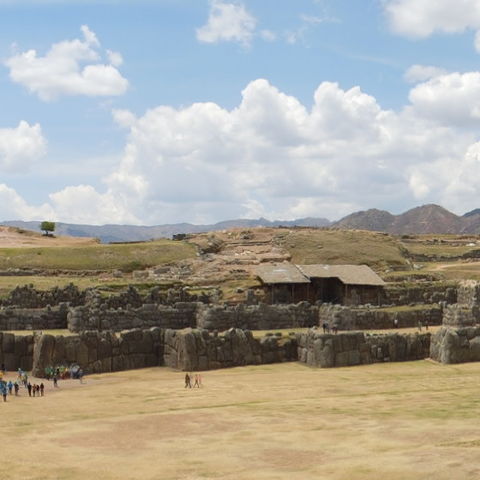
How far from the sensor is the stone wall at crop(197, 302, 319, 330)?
47562 mm

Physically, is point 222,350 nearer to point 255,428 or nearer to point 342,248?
point 255,428

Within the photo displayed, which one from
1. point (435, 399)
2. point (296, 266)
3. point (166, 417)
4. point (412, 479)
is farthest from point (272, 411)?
point (296, 266)

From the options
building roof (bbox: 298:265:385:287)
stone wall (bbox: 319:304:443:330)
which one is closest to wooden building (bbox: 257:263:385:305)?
building roof (bbox: 298:265:385:287)

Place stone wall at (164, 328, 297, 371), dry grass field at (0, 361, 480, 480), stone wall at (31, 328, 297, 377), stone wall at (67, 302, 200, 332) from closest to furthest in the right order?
dry grass field at (0, 361, 480, 480) → stone wall at (31, 328, 297, 377) → stone wall at (164, 328, 297, 371) → stone wall at (67, 302, 200, 332)

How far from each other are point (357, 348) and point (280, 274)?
16.9 m

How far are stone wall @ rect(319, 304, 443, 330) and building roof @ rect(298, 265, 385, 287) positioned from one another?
321cm

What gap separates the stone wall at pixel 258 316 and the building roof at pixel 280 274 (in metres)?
3.89

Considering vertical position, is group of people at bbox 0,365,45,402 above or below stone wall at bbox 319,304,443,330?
below

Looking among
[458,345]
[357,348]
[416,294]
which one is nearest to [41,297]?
[357,348]

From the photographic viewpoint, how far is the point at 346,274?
56.1 meters

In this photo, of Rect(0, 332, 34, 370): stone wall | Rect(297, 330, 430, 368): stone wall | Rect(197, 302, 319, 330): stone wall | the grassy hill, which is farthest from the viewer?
the grassy hill

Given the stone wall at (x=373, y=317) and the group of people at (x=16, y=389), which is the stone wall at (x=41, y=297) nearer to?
the stone wall at (x=373, y=317)

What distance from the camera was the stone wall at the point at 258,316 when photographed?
156 ft

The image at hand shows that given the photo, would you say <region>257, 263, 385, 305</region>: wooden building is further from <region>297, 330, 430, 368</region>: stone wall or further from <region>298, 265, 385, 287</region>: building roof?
<region>297, 330, 430, 368</region>: stone wall
